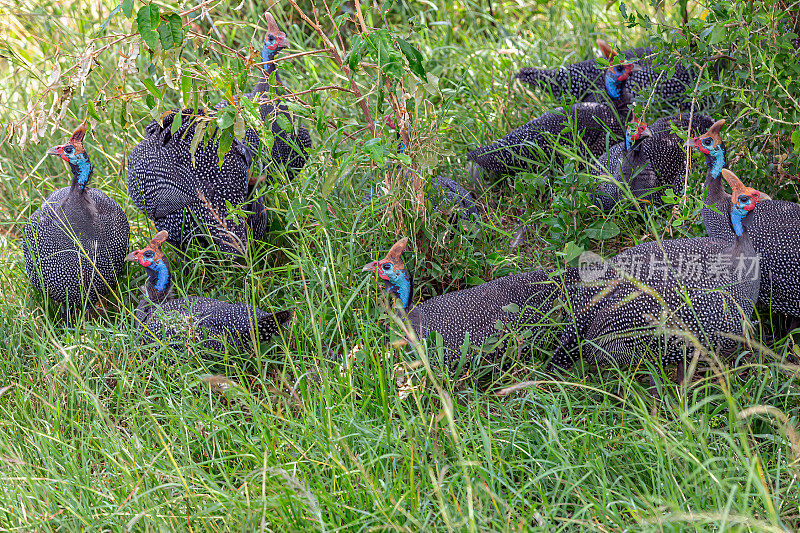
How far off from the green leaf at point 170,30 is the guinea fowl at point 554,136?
5.75 ft

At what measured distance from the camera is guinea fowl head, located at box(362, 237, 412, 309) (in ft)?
9.89

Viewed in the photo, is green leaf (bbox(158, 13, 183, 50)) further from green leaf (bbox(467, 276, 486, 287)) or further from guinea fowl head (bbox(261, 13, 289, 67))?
guinea fowl head (bbox(261, 13, 289, 67))

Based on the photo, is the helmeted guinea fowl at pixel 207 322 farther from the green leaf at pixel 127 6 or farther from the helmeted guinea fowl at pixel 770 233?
the helmeted guinea fowl at pixel 770 233

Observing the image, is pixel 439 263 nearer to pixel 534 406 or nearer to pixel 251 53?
pixel 534 406

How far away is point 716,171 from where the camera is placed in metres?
3.19

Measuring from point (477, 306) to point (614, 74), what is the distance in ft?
6.15

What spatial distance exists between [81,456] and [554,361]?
5.70ft

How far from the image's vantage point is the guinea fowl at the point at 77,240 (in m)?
3.45

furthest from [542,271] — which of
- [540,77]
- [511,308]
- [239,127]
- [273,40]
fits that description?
[273,40]

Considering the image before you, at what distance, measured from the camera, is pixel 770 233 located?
301cm

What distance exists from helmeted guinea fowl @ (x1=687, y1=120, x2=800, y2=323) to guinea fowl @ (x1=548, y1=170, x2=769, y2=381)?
8cm

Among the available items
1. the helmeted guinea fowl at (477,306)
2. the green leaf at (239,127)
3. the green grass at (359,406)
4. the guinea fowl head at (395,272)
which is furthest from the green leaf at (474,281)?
the green leaf at (239,127)

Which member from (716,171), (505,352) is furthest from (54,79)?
(716,171)

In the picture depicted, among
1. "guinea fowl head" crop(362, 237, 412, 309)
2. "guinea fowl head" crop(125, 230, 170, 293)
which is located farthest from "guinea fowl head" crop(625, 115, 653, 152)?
"guinea fowl head" crop(125, 230, 170, 293)
